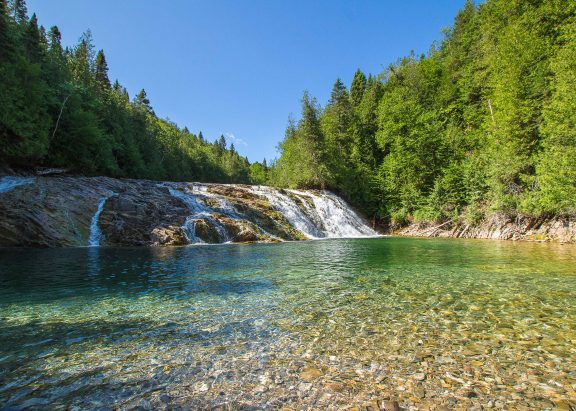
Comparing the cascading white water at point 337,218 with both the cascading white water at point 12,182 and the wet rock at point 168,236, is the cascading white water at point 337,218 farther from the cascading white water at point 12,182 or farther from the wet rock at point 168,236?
the cascading white water at point 12,182

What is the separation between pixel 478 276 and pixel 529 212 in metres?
17.9

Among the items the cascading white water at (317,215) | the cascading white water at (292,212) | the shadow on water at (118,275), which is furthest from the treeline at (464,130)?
the shadow on water at (118,275)

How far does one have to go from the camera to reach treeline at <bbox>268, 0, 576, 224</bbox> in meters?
21.6

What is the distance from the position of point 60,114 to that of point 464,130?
4340 cm

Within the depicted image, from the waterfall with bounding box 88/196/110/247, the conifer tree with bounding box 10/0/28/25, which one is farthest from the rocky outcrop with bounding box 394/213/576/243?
the conifer tree with bounding box 10/0/28/25

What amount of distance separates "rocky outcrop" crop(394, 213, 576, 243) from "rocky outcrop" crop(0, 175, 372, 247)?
12404 millimetres

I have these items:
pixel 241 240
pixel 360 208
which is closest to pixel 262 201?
pixel 241 240

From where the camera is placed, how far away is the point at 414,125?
4009cm

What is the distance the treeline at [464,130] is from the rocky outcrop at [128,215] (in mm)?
14128

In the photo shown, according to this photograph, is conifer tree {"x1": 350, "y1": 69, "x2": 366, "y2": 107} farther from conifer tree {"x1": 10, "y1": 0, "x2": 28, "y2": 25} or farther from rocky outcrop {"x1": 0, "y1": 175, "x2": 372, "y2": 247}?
conifer tree {"x1": 10, "y1": 0, "x2": 28, "y2": 25}

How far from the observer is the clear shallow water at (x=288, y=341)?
133 inches

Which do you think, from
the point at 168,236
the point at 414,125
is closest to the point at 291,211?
the point at 168,236

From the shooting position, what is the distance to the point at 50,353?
14.4ft

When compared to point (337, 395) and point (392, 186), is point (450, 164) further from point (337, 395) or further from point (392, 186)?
point (337, 395)
